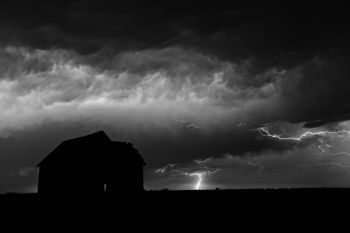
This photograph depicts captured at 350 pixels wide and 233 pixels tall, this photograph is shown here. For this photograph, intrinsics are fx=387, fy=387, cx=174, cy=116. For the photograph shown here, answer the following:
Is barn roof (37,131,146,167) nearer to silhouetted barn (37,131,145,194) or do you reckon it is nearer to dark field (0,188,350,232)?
silhouetted barn (37,131,145,194)

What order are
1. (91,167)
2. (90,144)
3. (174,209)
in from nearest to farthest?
1. (174,209)
2. (91,167)
3. (90,144)

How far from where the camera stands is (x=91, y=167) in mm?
44062

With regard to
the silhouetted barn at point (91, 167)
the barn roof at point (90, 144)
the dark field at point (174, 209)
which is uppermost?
the barn roof at point (90, 144)

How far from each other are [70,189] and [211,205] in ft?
83.2

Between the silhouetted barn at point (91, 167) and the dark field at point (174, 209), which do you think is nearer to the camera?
the dark field at point (174, 209)

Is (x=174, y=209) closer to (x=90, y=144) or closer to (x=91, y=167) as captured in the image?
(x=91, y=167)

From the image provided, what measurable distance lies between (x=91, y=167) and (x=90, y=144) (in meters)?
2.92

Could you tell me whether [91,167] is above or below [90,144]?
below

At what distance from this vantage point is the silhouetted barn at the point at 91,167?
144 ft

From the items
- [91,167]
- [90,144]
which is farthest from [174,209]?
[90,144]

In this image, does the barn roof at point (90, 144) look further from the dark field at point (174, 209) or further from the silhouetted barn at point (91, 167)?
the dark field at point (174, 209)

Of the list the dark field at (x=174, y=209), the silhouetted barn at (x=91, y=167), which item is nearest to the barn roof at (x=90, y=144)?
the silhouetted barn at (x=91, y=167)

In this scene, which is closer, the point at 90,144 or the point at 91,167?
the point at 91,167

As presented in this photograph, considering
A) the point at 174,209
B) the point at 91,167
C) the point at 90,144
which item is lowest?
the point at 174,209
